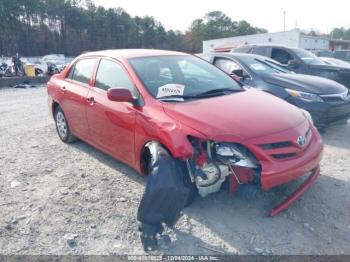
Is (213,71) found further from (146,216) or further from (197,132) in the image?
(146,216)

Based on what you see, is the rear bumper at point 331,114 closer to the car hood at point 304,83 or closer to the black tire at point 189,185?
the car hood at point 304,83

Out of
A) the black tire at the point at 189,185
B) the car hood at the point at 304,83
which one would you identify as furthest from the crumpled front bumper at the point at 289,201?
the car hood at the point at 304,83

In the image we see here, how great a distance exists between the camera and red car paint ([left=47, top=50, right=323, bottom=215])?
2.97 metres

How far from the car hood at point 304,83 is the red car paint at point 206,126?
198 centimetres

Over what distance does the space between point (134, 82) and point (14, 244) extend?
2016mm

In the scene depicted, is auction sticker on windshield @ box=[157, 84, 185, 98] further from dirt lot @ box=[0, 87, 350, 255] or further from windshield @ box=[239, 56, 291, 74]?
windshield @ box=[239, 56, 291, 74]

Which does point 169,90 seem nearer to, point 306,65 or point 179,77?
point 179,77

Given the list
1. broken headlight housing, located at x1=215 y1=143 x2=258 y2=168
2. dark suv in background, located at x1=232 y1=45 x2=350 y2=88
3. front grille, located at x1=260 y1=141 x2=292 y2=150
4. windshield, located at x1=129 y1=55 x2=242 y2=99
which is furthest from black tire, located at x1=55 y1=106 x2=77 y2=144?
dark suv in background, located at x1=232 y1=45 x2=350 y2=88

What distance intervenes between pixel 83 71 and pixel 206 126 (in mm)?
2630

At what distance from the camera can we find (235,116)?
10.6ft

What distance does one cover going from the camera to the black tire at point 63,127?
212 inches

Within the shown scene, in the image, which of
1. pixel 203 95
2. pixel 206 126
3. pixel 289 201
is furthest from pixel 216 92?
pixel 289 201

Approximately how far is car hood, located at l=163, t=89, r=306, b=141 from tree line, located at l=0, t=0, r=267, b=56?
41.2m

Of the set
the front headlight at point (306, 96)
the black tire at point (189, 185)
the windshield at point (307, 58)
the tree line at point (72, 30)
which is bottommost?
the black tire at point (189, 185)
